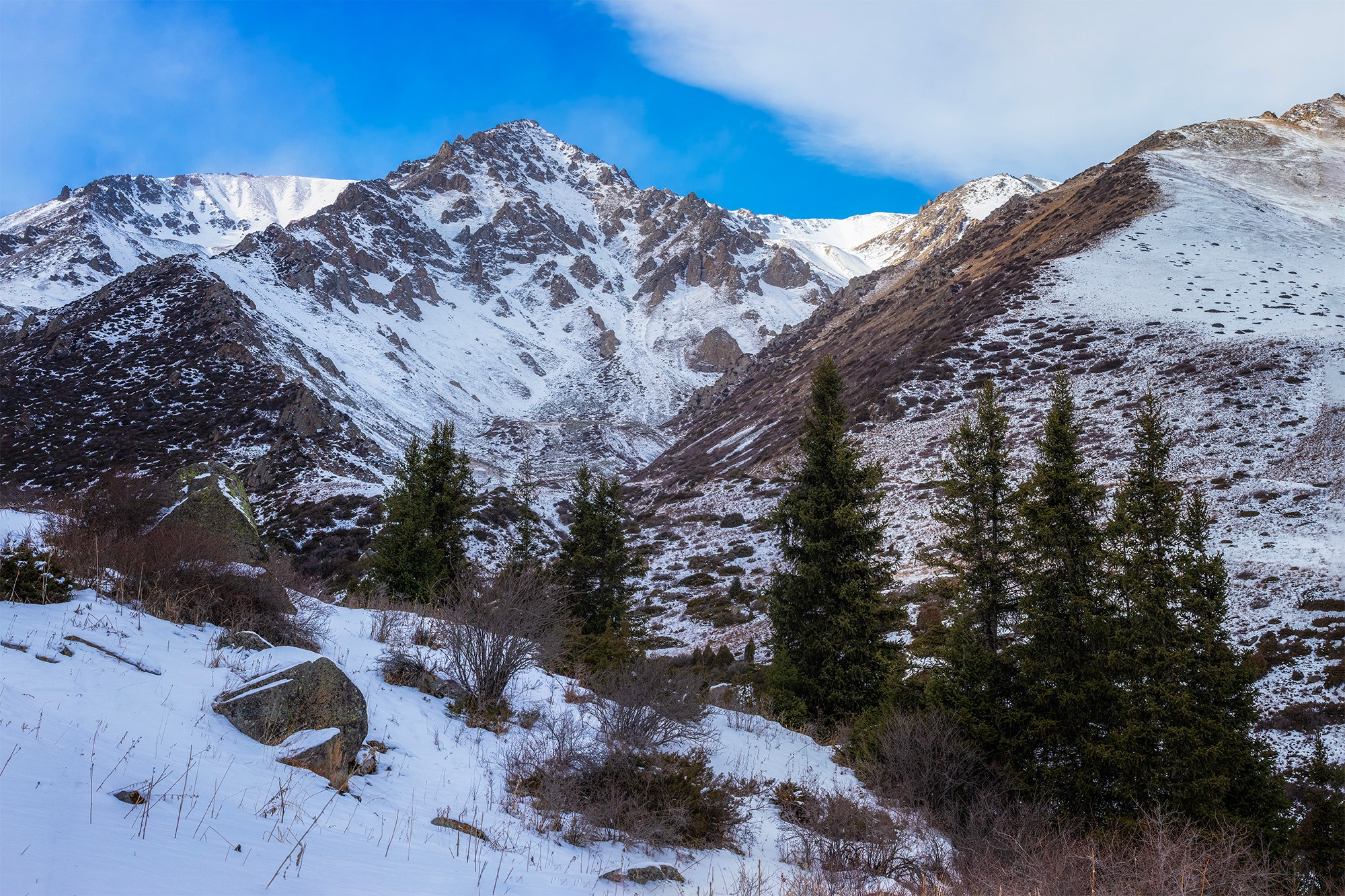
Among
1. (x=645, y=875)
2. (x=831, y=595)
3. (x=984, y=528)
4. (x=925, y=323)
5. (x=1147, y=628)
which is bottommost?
(x=645, y=875)

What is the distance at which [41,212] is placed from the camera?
528 ft

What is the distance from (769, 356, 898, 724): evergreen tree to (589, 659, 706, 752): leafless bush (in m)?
5.85

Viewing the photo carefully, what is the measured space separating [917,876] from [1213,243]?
6584 cm

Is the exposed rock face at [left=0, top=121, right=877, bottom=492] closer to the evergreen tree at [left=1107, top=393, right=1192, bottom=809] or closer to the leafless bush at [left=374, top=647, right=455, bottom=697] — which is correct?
the leafless bush at [left=374, top=647, right=455, bottom=697]

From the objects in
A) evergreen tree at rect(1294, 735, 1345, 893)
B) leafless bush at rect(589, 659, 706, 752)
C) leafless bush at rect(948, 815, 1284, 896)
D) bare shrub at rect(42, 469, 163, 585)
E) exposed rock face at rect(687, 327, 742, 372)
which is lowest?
evergreen tree at rect(1294, 735, 1345, 893)

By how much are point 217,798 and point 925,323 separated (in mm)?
59217

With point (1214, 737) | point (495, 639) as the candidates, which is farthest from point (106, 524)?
point (1214, 737)

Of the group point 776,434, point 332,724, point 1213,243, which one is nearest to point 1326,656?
point 332,724

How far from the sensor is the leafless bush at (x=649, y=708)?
24.6 feet

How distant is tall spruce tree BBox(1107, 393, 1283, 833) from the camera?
31.6 ft

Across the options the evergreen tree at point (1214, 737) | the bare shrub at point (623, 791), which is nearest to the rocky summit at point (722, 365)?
the evergreen tree at point (1214, 737)

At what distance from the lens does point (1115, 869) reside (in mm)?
6293

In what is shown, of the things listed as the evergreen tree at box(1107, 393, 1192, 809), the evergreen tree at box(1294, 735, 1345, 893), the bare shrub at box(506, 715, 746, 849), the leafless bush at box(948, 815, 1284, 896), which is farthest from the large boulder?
the evergreen tree at box(1294, 735, 1345, 893)

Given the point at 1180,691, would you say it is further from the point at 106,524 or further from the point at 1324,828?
the point at 106,524
